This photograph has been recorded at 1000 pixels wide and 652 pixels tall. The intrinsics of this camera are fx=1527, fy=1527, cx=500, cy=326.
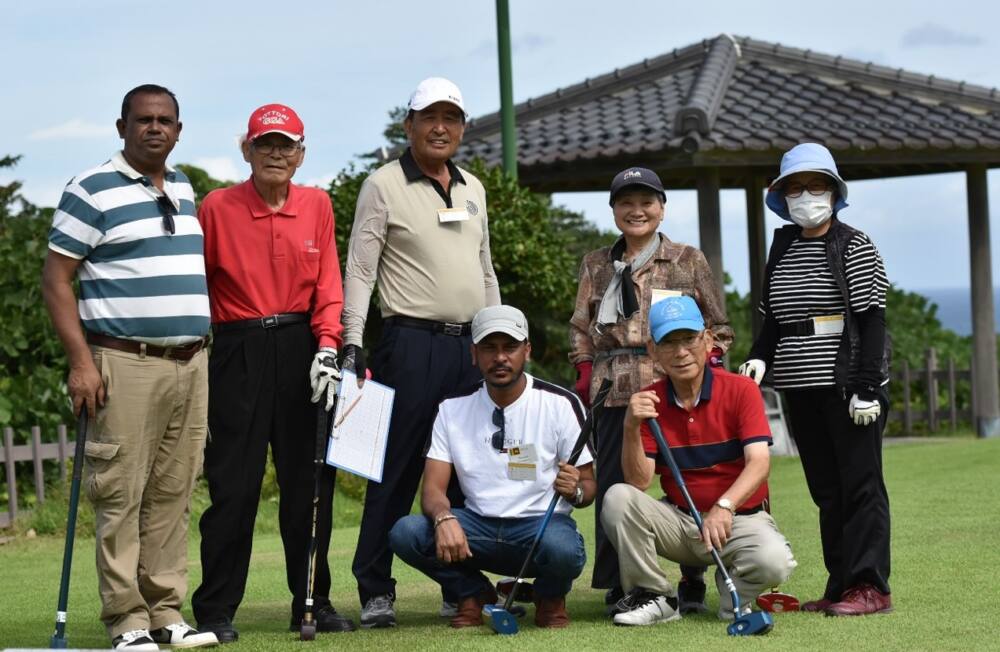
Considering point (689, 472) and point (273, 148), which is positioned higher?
point (273, 148)

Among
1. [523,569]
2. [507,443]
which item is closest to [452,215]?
[507,443]

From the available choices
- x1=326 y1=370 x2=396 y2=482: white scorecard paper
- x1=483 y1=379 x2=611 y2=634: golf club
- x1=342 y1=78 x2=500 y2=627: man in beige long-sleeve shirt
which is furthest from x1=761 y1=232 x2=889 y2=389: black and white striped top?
x1=326 y1=370 x2=396 y2=482: white scorecard paper

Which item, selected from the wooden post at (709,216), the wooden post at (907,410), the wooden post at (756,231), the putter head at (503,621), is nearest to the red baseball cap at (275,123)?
the putter head at (503,621)

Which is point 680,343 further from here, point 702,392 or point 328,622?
point 328,622

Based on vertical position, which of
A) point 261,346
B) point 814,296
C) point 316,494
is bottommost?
point 316,494

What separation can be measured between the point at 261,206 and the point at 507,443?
1310 mm

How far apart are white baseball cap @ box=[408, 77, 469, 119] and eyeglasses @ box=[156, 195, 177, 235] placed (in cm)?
113

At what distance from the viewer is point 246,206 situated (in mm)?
5828

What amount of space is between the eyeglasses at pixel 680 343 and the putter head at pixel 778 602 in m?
1.04

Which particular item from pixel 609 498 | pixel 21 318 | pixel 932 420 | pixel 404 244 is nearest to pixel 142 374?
pixel 404 244

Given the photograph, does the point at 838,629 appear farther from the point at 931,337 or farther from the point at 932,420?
the point at 931,337

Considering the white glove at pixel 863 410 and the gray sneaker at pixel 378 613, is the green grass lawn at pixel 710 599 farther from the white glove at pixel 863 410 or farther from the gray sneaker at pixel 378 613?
the white glove at pixel 863 410

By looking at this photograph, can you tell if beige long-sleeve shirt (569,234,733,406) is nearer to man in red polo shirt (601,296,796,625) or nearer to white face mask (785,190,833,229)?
man in red polo shirt (601,296,796,625)

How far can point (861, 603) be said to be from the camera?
5.66 meters
